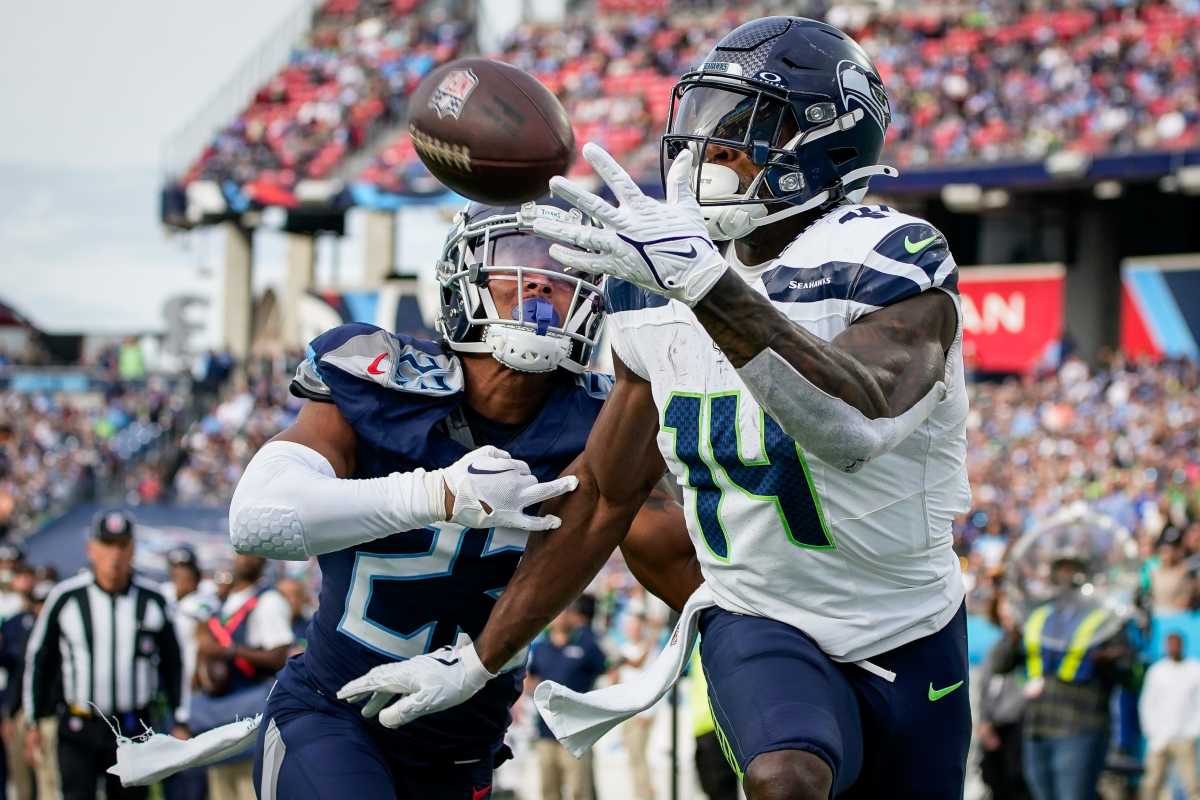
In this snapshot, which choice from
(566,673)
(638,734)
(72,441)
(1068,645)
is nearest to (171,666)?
(566,673)

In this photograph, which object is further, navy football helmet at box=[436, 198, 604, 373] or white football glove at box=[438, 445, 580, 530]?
navy football helmet at box=[436, 198, 604, 373]

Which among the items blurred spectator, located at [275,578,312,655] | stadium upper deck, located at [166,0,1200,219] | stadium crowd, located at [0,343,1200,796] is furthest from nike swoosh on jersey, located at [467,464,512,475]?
stadium upper deck, located at [166,0,1200,219]

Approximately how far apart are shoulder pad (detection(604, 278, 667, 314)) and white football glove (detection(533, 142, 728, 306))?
24.5 inches

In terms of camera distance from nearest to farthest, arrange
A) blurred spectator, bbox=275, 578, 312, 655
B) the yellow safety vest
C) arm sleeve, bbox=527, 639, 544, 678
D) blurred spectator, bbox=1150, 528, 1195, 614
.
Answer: the yellow safety vest, blurred spectator, bbox=275, 578, 312, 655, arm sleeve, bbox=527, 639, 544, 678, blurred spectator, bbox=1150, 528, 1195, 614

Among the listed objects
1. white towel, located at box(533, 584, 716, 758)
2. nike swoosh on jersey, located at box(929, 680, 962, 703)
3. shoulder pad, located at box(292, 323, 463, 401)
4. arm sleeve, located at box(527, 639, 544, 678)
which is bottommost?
arm sleeve, located at box(527, 639, 544, 678)

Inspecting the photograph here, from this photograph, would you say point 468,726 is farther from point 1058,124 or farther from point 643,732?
point 1058,124

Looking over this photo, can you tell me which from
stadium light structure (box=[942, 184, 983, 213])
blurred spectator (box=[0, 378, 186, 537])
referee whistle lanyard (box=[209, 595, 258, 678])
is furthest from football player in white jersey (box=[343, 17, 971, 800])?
stadium light structure (box=[942, 184, 983, 213])

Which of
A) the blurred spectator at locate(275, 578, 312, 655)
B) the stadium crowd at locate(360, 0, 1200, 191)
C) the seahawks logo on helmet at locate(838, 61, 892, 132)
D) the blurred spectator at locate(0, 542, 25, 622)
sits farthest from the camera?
the stadium crowd at locate(360, 0, 1200, 191)

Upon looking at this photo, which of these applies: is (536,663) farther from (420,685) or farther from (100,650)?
(420,685)

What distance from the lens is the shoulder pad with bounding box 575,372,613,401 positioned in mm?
3490

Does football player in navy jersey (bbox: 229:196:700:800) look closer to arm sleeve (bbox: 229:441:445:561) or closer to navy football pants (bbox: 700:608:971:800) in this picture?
arm sleeve (bbox: 229:441:445:561)

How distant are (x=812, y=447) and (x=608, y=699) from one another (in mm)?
965

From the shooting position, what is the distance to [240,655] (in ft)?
23.0

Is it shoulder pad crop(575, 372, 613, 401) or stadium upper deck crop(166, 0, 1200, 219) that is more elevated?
stadium upper deck crop(166, 0, 1200, 219)
